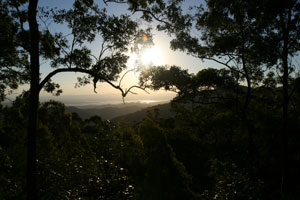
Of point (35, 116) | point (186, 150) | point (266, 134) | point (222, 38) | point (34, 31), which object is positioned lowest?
point (186, 150)

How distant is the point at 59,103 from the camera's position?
1394 inches

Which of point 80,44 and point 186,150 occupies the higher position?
point 80,44

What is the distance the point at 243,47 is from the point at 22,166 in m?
16.1

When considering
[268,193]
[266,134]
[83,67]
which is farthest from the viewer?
[266,134]

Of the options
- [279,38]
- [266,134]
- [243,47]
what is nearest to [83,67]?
[243,47]

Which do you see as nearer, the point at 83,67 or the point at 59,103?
the point at 83,67

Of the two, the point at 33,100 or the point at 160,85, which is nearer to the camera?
the point at 33,100

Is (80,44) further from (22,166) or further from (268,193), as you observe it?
(268,193)

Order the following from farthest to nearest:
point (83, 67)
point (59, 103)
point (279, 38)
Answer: point (59, 103) < point (279, 38) < point (83, 67)

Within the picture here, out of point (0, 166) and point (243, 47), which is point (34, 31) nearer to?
point (0, 166)

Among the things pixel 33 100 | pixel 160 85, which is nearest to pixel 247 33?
pixel 160 85

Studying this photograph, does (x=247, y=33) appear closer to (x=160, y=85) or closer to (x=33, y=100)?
(x=160, y=85)

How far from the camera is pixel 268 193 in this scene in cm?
1441

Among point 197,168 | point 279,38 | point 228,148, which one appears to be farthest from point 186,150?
point 279,38
